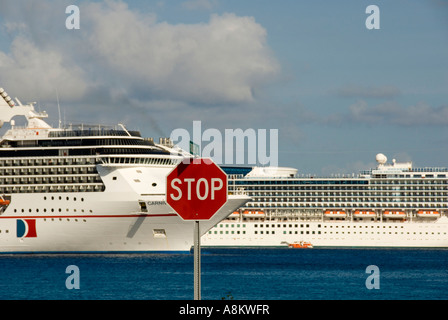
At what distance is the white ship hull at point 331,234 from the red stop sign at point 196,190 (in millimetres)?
87444

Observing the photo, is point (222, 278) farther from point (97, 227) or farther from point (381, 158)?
point (381, 158)

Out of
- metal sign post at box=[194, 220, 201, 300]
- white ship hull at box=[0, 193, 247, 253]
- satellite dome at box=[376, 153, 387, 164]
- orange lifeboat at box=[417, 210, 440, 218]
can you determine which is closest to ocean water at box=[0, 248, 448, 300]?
white ship hull at box=[0, 193, 247, 253]

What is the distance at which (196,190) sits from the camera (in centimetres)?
962

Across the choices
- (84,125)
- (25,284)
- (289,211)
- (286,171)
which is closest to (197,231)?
(25,284)

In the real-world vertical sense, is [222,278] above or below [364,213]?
below

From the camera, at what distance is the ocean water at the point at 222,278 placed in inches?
1799

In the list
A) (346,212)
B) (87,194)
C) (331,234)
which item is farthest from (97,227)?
(346,212)

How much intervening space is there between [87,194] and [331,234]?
37522mm

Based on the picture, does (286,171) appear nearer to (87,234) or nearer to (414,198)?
(414,198)

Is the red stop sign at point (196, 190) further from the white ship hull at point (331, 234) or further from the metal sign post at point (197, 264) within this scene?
the white ship hull at point (331, 234)

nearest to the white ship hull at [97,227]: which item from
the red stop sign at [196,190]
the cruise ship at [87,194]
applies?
the cruise ship at [87,194]

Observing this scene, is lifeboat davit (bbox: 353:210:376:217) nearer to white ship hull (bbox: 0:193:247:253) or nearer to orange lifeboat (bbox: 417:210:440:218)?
orange lifeboat (bbox: 417:210:440:218)

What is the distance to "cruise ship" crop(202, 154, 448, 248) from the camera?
317 ft

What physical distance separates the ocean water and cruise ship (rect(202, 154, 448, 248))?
55.0 ft
